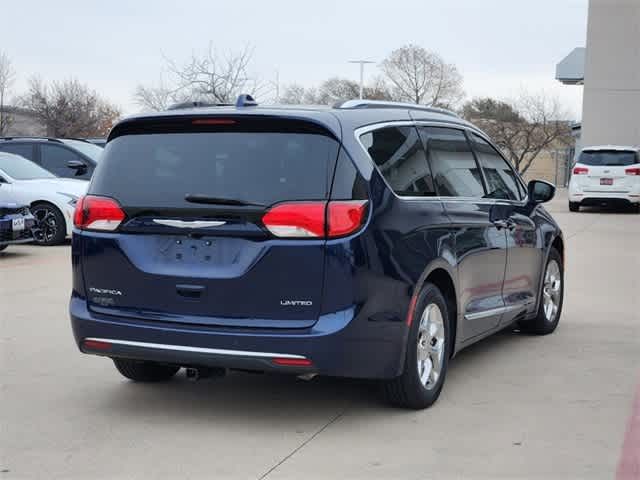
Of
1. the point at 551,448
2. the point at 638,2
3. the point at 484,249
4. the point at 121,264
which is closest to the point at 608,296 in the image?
the point at 484,249

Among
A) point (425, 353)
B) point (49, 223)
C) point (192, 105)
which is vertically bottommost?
point (49, 223)

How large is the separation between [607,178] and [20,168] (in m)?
14.1

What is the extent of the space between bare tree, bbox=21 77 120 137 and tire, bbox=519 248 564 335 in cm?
4861

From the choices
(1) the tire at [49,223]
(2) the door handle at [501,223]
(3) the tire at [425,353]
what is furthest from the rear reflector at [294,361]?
(1) the tire at [49,223]

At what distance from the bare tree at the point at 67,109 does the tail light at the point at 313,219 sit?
5104 centimetres

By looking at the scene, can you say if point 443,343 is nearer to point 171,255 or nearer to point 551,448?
point 551,448

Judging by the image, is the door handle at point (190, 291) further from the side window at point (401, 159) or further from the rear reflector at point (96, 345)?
the side window at point (401, 159)

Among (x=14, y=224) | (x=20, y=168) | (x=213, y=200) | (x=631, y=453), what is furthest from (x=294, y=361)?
(x=20, y=168)

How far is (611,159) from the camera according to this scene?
969 inches

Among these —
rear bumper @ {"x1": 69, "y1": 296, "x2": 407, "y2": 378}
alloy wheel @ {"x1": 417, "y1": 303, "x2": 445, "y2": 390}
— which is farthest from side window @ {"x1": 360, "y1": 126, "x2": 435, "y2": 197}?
rear bumper @ {"x1": 69, "y1": 296, "x2": 407, "y2": 378}

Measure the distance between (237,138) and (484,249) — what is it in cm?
198

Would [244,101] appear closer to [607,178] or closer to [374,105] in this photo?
[374,105]

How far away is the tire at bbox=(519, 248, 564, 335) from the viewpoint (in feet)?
26.0

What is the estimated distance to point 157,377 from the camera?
20.7ft
